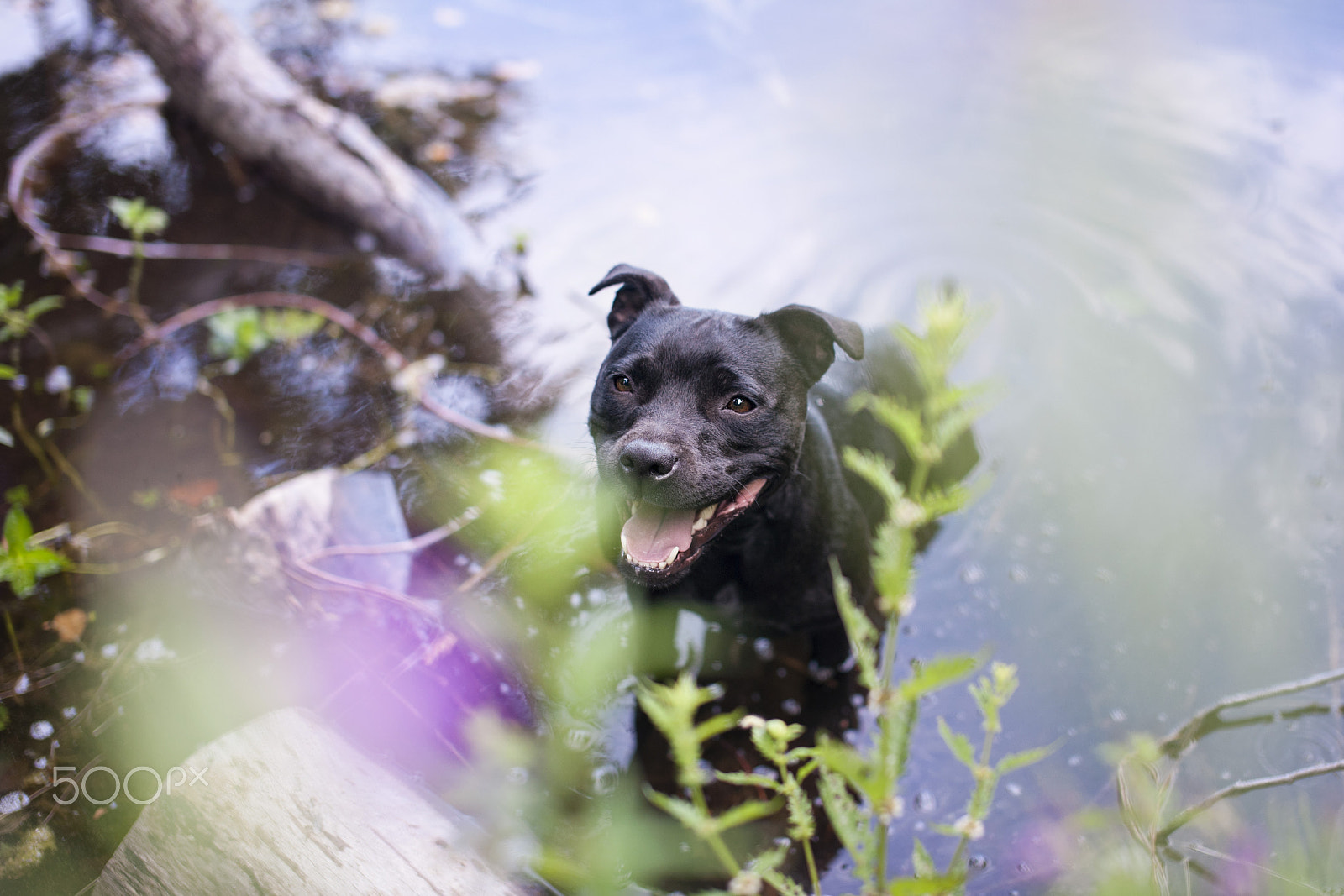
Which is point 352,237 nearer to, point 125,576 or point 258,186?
point 258,186

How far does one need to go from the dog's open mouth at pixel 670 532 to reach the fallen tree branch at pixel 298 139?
9.82 feet

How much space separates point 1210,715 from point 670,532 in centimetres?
231

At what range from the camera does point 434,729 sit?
293cm

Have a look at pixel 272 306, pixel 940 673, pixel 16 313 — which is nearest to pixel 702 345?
pixel 940 673

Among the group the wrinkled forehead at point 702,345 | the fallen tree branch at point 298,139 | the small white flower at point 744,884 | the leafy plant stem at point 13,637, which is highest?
the wrinkled forehead at point 702,345

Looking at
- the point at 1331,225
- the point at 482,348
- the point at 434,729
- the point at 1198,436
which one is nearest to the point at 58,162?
the point at 482,348

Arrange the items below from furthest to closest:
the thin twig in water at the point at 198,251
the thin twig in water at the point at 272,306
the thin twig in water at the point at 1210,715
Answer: the thin twig in water at the point at 198,251 < the thin twig in water at the point at 272,306 < the thin twig in water at the point at 1210,715

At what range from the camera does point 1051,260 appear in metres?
5.30

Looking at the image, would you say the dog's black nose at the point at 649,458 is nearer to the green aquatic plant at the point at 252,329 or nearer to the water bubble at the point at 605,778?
the water bubble at the point at 605,778

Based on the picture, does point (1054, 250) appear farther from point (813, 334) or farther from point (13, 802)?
point (13, 802)

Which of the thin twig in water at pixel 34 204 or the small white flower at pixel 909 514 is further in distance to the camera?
the thin twig in water at pixel 34 204

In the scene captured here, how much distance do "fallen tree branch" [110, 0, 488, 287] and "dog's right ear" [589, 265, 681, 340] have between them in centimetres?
229

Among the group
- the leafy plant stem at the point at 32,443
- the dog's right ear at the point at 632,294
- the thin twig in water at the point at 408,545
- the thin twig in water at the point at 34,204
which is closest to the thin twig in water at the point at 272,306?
the thin twig in water at the point at 34,204

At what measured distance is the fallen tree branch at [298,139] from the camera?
16.8 feet
